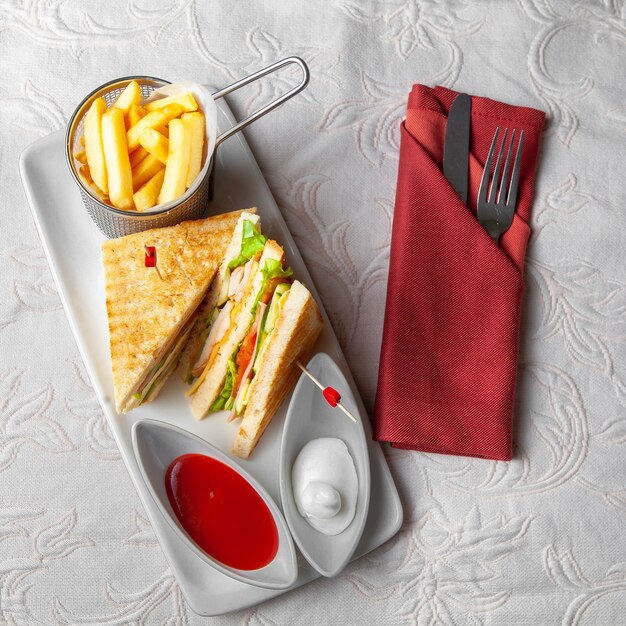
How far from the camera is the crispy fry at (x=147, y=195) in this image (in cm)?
208

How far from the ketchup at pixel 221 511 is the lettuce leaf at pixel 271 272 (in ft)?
1.62

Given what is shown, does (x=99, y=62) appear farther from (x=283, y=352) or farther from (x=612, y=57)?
(x=612, y=57)

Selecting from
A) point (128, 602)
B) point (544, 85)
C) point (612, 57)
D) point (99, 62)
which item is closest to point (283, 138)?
point (99, 62)

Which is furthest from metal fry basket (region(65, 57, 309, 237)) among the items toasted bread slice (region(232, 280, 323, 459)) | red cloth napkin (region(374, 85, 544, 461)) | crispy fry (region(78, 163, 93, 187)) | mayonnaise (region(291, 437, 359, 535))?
mayonnaise (region(291, 437, 359, 535))

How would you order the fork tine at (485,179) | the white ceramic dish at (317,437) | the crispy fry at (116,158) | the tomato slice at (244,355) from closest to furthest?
the crispy fry at (116,158), the white ceramic dish at (317,437), the tomato slice at (244,355), the fork tine at (485,179)

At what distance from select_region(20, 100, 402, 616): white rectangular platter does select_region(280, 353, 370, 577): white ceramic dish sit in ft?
0.34

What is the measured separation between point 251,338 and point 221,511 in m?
0.50

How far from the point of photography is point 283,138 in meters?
2.52

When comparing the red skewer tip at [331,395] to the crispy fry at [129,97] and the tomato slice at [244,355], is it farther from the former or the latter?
the crispy fry at [129,97]

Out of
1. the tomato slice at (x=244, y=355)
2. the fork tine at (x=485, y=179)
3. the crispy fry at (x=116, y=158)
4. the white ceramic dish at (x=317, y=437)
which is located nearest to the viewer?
the crispy fry at (x=116, y=158)

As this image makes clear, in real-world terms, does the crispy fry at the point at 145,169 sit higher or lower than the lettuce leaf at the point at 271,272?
higher

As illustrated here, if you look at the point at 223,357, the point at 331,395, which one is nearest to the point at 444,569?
the point at 331,395

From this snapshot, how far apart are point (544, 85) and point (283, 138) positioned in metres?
0.93

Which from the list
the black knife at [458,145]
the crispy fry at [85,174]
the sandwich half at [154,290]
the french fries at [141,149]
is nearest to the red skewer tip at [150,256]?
the sandwich half at [154,290]
